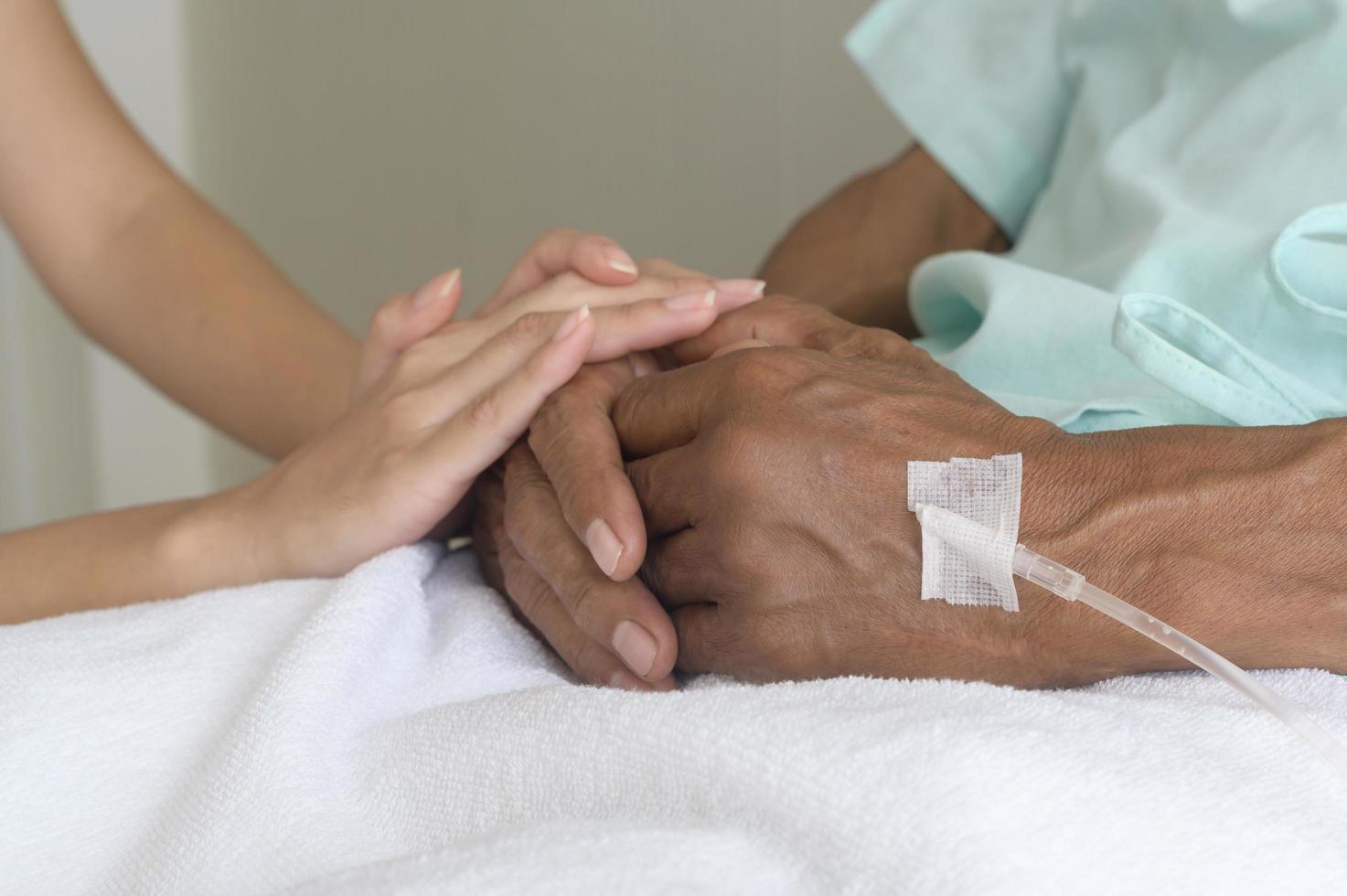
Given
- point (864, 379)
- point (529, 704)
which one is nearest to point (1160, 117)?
point (864, 379)

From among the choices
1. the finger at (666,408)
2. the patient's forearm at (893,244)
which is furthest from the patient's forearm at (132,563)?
the patient's forearm at (893,244)

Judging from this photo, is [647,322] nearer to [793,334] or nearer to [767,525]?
[793,334]

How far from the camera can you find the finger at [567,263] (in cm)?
85

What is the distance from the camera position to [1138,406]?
67cm

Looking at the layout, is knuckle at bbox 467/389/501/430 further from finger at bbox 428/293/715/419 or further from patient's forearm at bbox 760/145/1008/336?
patient's forearm at bbox 760/145/1008/336

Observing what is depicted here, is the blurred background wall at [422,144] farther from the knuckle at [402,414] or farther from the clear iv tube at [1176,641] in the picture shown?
the clear iv tube at [1176,641]

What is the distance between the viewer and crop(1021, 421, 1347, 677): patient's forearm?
20.6 inches

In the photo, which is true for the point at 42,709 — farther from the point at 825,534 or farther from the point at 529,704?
the point at 825,534

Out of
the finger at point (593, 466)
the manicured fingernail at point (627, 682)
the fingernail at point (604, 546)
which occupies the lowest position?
the manicured fingernail at point (627, 682)

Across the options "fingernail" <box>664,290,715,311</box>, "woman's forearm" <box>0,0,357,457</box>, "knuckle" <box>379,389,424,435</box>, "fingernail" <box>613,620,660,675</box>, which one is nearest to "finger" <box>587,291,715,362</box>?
"fingernail" <box>664,290,715,311</box>

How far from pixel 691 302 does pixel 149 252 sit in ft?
1.83

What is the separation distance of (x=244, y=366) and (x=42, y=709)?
1.73 ft

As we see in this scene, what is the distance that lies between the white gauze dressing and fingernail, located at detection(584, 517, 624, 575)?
0.15m

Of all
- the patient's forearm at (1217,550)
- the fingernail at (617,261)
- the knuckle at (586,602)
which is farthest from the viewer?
the fingernail at (617,261)
